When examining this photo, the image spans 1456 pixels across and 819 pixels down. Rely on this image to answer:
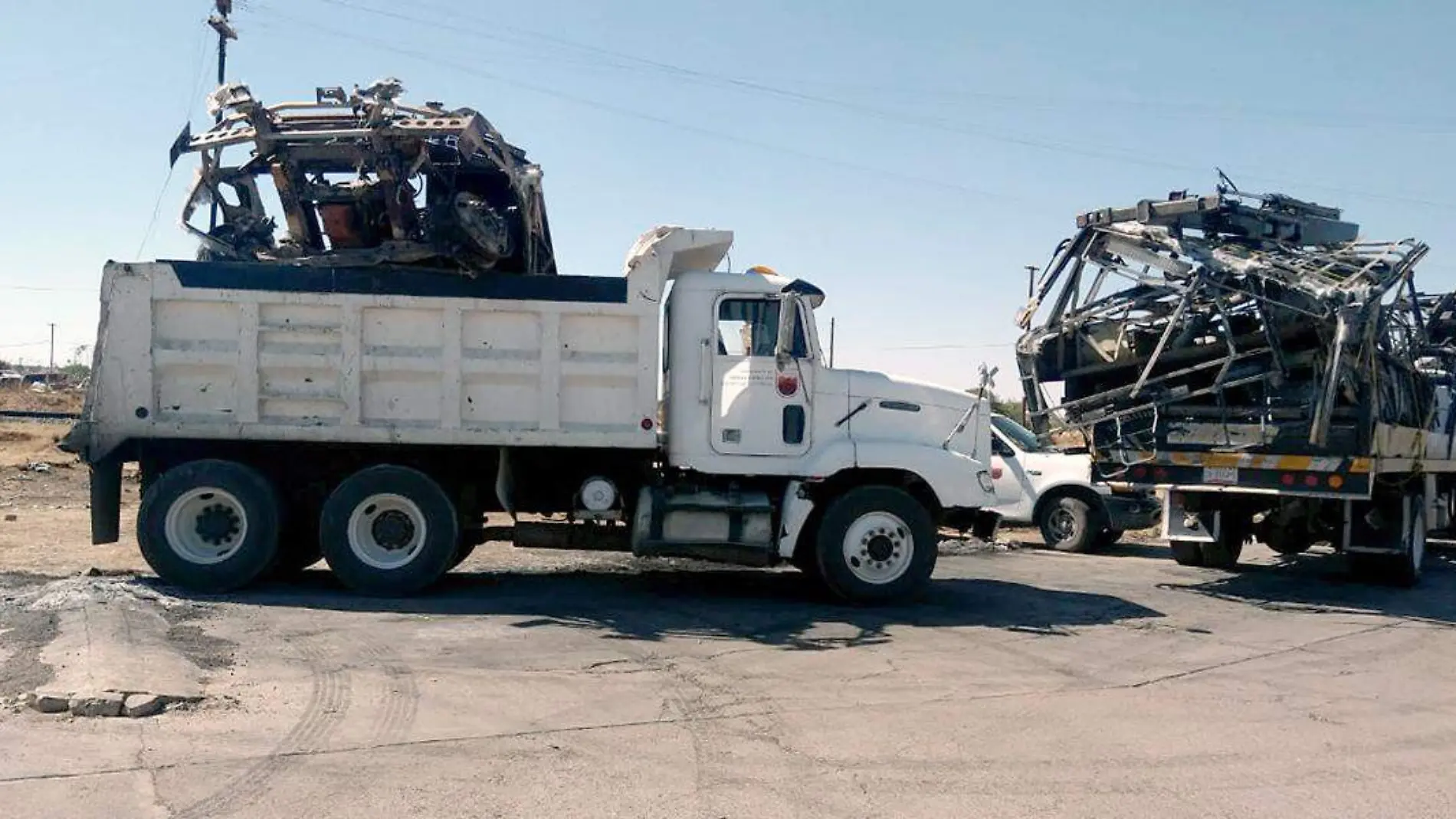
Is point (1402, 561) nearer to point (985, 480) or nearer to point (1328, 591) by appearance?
point (1328, 591)

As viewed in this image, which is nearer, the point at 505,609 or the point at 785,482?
the point at 505,609

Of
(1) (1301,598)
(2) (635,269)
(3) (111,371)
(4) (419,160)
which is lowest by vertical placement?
(1) (1301,598)

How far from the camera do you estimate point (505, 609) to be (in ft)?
31.0

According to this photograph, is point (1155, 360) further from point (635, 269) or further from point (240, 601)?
point (240, 601)

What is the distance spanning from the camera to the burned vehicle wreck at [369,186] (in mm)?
9867

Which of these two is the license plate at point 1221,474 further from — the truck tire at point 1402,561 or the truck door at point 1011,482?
the truck door at point 1011,482

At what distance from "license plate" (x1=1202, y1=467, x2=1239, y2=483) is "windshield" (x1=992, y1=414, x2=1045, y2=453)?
4.60m

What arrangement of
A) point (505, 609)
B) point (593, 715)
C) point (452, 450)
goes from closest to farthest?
1. point (593, 715)
2. point (505, 609)
3. point (452, 450)

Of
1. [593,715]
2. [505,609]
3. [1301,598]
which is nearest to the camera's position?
[593,715]

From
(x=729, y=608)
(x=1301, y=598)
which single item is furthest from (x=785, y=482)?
(x=1301, y=598)

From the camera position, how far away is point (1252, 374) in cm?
1125

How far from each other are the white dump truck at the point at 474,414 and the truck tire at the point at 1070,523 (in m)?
6.14

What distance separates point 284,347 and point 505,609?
9.53 ft

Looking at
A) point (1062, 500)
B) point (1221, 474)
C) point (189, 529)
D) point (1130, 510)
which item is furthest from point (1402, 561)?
point (189, 529)
